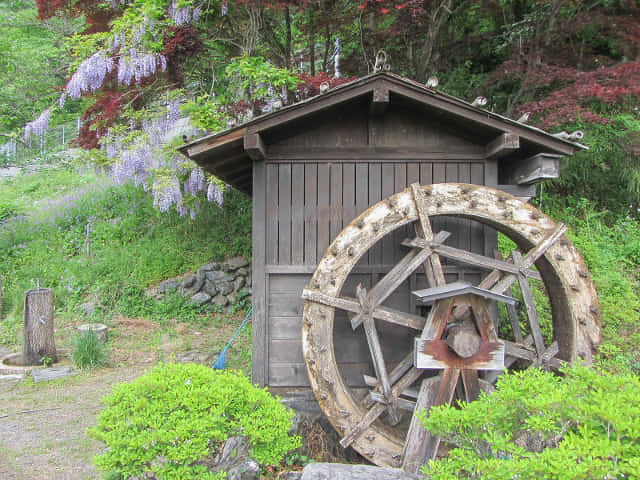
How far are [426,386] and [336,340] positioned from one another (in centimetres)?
87

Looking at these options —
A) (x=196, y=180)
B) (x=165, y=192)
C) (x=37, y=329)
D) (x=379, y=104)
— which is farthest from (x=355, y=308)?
(x=37, y=329)

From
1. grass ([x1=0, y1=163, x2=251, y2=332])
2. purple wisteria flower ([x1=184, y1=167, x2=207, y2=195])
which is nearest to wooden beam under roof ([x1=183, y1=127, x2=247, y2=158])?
purple wisteria flower ([x1=184, y1=167, x2=207, y2=195])

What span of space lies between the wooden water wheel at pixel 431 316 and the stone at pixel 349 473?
0.57 m

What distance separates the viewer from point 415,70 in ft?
25.8

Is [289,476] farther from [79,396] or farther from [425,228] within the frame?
[79,396]

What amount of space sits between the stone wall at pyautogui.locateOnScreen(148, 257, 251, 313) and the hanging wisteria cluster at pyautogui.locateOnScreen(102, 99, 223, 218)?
2.16 metres

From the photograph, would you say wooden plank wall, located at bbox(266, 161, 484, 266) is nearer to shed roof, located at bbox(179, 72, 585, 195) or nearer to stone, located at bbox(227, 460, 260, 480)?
shed roof, located at bbox(179, 72, 585, 195)

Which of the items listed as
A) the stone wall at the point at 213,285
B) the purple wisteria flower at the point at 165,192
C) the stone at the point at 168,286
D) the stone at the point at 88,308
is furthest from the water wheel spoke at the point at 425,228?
the stone at the point at 88,308

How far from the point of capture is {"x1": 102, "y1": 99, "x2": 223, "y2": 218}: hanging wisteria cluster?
6.17m

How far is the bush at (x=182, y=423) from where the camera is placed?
84.4 inches

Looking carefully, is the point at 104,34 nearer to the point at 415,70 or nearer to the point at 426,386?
the point at 415,70

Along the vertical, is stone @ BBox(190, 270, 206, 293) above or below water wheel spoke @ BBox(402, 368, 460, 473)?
above

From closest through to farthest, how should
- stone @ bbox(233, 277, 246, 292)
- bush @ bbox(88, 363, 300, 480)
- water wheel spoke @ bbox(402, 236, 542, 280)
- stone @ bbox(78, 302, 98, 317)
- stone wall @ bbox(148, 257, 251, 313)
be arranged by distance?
bush @ bbox(88, 363, 300, 480)
water wheel spoke @ bbox(402, 236, 542, 280)
stone @ bbox(78, 302, 98, 317)
stone wall @ bbox(148, 257, 251, 313)
stone @ bbox(233, 277, 246, 292)

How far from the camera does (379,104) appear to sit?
3.47 meters
